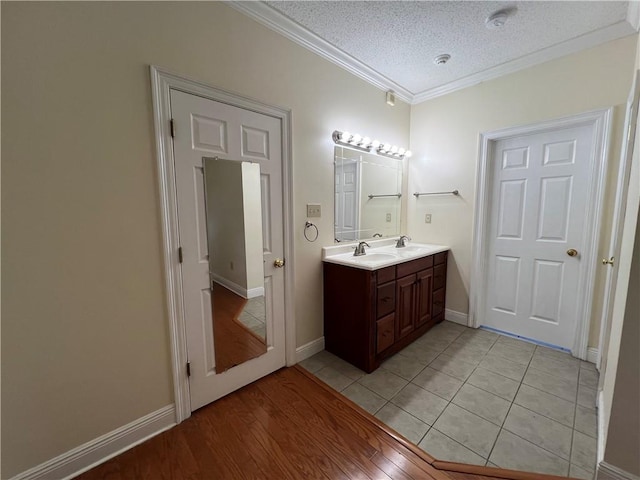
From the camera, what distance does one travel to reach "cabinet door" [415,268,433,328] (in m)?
2.40

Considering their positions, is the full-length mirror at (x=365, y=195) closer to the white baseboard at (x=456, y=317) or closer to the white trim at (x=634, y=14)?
the white baseboard at (x=456, y=317)

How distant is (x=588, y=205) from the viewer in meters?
2.05

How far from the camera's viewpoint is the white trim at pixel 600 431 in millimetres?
1223

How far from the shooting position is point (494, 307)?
267 cm

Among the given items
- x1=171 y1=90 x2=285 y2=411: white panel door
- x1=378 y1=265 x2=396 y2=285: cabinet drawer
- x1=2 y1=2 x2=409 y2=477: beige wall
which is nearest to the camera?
x1=2 y1=2 x2=409 y2=477: beige wall

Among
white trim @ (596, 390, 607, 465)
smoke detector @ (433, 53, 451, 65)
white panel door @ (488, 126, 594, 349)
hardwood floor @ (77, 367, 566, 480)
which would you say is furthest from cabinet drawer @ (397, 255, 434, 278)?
smoke detector @ (433, 53, 451, 65)

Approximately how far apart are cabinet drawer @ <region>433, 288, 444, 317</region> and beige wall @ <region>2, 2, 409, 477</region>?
2.35 meters

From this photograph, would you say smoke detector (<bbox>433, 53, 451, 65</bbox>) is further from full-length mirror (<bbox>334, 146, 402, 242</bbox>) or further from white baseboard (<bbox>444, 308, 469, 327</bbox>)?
white baseboard (<bbox>444, 308, 469, 327</bbox>)

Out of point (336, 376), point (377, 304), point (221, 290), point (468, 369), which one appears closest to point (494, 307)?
point (468, 369)

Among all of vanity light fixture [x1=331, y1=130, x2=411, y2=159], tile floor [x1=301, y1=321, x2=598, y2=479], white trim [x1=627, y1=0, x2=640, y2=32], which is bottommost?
tile floor [x1=301, y1=321, x2=598, y2=479]

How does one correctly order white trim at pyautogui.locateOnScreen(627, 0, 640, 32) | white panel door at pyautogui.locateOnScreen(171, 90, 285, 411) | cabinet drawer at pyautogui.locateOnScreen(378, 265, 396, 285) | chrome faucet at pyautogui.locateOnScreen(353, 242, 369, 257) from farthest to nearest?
chrome faucet at pyautogui.locateOnScreen(353, 242, 369, 257) → cabinet drawer at pyautogui.locateOnScreen(378, 265, 396, 285) → white trim at pyautogui.locateOnScreen(627, 0, 640, 32) → white panel door at pyautogui.locateOnScreen(171, 90, 285, 411)

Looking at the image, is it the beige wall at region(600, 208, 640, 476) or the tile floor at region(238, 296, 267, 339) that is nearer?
the beige wall at region(600, 208, 640, 476)

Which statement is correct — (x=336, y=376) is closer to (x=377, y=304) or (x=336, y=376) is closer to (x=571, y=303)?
(x=377, y=304)

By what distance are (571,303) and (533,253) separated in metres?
0.49
